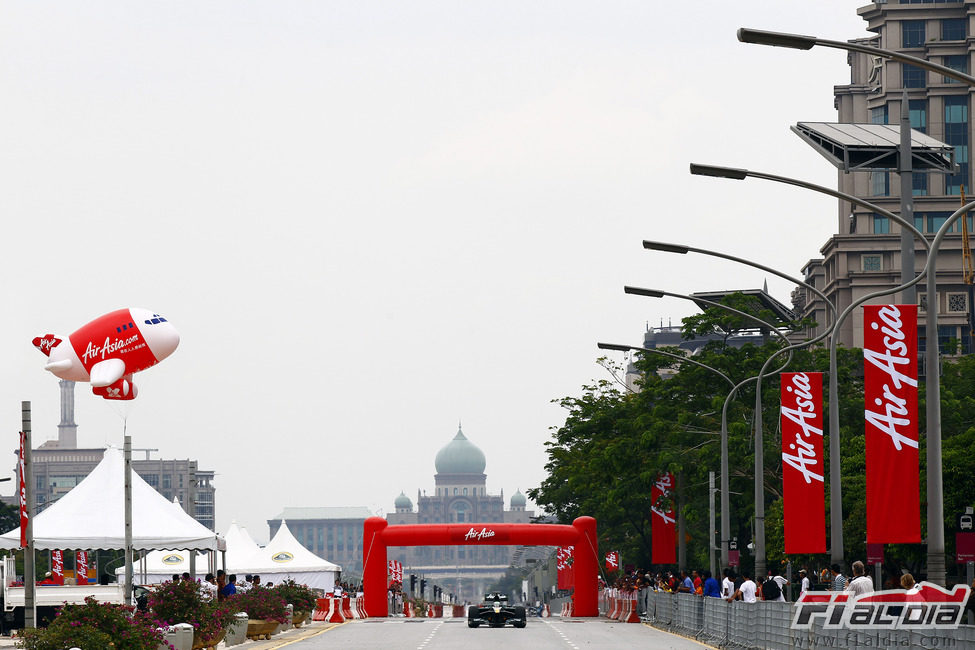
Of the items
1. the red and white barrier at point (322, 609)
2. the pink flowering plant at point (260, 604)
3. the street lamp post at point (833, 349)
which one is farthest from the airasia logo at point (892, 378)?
the red and white barrier at point (322, 609)

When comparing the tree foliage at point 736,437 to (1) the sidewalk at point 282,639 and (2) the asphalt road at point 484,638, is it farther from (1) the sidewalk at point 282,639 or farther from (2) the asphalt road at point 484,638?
(1) the sidewalk at point 282,639

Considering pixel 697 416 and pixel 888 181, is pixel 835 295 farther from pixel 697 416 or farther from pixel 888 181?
pixel 697 416

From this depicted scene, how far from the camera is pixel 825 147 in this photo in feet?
249

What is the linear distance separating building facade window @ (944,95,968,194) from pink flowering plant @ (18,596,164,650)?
94.6 meters

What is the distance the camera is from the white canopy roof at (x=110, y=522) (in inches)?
1512

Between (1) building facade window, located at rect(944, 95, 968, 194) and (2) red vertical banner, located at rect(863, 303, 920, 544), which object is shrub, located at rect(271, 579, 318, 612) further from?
(1) building facade window, located at rect(944, 95, 968, 194)

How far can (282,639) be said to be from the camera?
138ft

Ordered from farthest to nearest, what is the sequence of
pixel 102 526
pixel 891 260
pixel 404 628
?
pixel 891 260 → pixel 404 628 → pixel 102 526

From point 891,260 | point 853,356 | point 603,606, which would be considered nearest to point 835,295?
point 891,260

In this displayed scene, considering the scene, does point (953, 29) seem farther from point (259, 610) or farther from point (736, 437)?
point (259, 610)

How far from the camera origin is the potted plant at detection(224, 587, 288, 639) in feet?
136

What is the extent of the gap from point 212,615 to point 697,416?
2751 centimetres

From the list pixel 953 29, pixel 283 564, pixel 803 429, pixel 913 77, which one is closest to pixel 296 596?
pixel 283 564

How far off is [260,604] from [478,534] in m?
24.9
